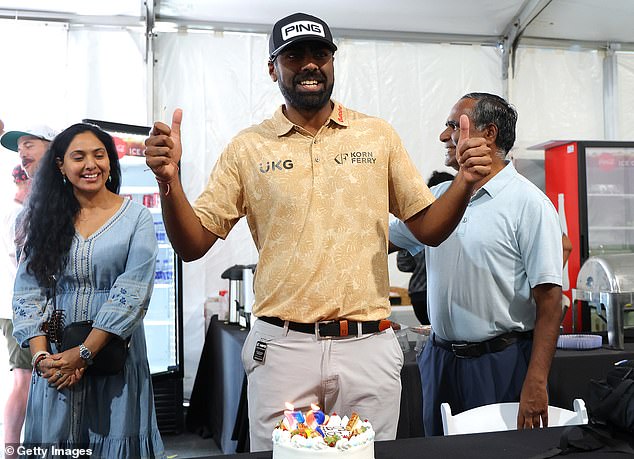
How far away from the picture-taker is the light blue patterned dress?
2225 millimetres

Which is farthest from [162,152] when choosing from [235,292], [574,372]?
[235,292]

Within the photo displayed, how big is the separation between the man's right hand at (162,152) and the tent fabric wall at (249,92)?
3.19 meters

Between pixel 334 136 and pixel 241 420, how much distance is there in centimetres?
164

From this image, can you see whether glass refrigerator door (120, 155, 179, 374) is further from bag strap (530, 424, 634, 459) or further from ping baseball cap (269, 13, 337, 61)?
bag strap (530, 424, 634, 459)

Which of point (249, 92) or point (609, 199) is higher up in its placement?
point (249, 92)

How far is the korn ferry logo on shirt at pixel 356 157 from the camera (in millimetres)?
1670

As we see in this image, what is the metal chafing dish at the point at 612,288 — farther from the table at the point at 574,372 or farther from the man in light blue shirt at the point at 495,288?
the man in light blue shirt at the point at 495,288

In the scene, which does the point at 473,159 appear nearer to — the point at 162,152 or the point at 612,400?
the point at 612,400

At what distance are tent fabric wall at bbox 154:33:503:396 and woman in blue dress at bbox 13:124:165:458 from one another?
2157 millimetres

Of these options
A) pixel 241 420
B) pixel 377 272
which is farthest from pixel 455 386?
pixel 241 420

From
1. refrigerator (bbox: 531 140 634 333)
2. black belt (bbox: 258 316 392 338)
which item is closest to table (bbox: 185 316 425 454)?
black belt (bbox: 258 316 392 338)

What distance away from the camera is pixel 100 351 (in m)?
2.24

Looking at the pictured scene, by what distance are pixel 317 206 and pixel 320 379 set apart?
0.43 meters

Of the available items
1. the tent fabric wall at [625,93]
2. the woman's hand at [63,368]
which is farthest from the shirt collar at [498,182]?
the tent fabric wall at [625,93]
